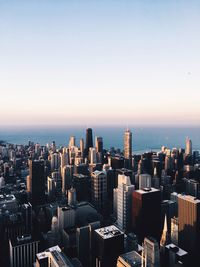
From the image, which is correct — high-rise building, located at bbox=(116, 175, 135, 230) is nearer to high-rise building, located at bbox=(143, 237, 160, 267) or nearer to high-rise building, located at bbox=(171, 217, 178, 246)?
high-rise building, located at bbox=(171, 217, 178, 246)

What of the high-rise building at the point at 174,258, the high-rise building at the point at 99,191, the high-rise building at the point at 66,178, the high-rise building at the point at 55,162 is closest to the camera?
the high-rise building at the point at 174,258

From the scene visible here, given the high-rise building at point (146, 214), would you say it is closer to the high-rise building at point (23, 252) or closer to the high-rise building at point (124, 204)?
the high-rise building at point (124, 204)

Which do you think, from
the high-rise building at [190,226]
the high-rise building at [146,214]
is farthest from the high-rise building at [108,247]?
the high-rise building at [190,226]

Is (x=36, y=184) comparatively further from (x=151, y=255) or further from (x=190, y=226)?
(x=151, y=255)

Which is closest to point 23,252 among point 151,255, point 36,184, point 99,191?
point 151,255

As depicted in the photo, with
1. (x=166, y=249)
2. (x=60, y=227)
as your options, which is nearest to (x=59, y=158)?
(x=60, y=227)

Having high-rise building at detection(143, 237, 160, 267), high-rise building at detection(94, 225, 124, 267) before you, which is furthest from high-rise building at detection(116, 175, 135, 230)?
high-rise building at detection(143, 237, 160, 267)
